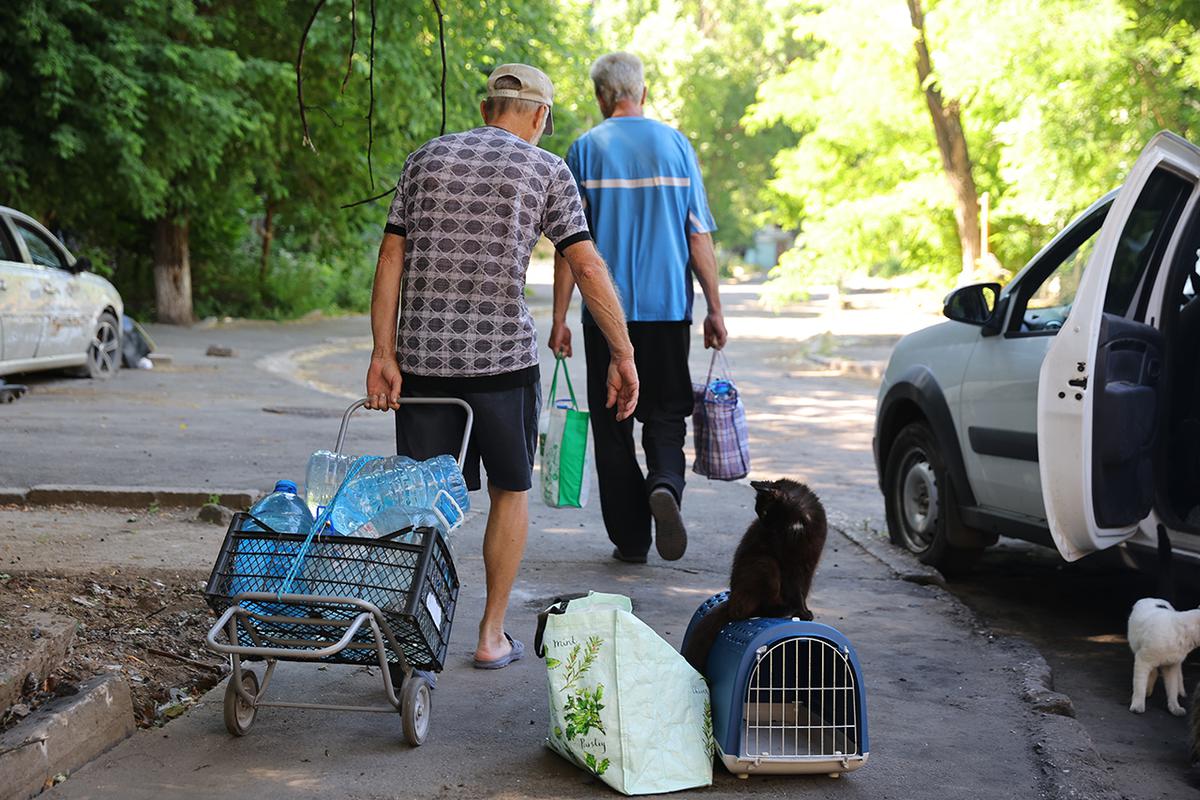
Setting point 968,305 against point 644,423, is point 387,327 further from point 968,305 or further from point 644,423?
point 968,305

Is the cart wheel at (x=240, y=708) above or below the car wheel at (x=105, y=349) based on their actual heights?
below

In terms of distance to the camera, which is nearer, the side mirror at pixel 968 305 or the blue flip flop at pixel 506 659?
the blue flip flop at pixel 506 659

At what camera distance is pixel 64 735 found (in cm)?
371

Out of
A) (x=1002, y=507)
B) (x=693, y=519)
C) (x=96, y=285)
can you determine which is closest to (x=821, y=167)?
(x=96, y=285)

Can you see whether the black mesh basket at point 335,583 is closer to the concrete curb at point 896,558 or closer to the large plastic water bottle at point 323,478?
the large plastic water bottle at point 323,478

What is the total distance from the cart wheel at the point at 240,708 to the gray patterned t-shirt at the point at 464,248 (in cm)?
114

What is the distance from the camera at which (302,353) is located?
20766 mm

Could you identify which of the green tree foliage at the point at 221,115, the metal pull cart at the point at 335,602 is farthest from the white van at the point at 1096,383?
the green tree foliage at the point at 221,115

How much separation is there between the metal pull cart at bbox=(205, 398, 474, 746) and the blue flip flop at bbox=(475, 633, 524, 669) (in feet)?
2.74

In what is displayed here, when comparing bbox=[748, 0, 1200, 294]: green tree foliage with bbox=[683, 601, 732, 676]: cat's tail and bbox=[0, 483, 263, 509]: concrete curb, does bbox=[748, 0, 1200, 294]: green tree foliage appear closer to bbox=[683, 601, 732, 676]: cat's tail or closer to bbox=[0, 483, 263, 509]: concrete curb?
bbox=[0, 483, 263, 509]: concrete curb

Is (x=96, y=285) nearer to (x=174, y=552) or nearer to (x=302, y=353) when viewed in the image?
(x=302, y=353)

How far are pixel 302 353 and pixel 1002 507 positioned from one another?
52.4 feet

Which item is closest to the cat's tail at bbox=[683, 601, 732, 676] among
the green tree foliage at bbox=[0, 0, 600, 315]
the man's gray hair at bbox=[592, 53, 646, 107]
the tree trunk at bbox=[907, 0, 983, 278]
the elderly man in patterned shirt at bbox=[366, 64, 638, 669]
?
the elderly man in patterned shirt at bbox=[366, 64, 638, 669]

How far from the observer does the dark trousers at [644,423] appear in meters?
6.55
